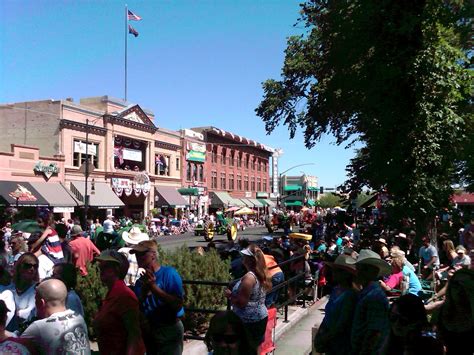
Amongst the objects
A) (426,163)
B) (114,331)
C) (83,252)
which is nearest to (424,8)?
(426,163)

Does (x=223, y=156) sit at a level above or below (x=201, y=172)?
above

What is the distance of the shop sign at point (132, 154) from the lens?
4119 cm

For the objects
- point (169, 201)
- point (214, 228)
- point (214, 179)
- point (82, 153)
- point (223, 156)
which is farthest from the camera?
point (223, 156)

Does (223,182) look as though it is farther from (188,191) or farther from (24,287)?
(24,287)

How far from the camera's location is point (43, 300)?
3.12m

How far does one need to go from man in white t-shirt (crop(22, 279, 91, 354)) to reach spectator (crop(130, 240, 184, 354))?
986 millimetres

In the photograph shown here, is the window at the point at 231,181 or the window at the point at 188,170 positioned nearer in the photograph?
the window at the point at 188,170

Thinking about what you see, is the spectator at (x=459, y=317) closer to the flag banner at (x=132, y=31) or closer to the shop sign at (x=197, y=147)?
the flag banner at (x=132, y=31)

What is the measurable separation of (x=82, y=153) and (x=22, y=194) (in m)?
7.35

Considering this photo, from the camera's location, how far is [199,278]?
7.36 meters

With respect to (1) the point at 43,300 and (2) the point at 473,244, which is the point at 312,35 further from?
(1) the point at 43,300

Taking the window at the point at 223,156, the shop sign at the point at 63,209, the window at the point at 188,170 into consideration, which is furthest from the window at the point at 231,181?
the shop sign at the point at 63,209

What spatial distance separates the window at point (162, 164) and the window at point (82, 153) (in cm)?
935

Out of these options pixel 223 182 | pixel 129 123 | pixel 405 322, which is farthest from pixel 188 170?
pixel 405 322
